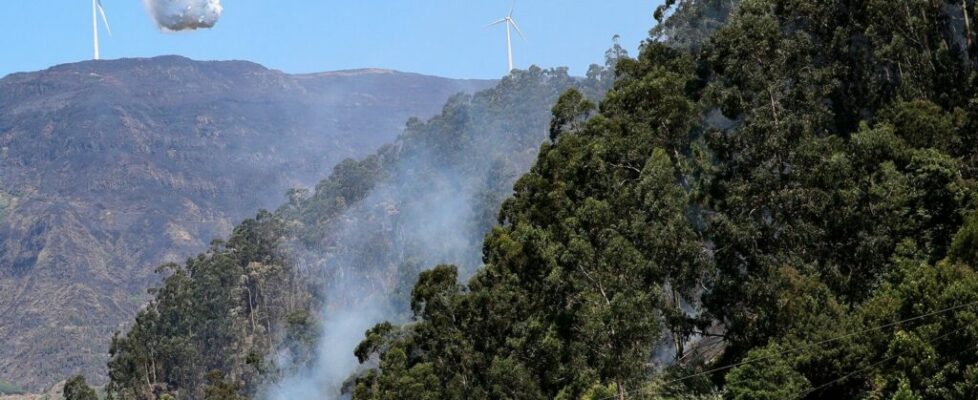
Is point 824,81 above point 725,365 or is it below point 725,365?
above

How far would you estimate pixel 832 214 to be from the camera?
2125 inches

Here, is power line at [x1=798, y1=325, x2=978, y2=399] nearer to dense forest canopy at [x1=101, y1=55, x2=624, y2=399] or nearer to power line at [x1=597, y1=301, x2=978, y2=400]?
power line at [x1=597, y1=301, x2=978, y2=400]

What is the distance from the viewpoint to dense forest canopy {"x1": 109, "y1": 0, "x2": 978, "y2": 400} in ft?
155

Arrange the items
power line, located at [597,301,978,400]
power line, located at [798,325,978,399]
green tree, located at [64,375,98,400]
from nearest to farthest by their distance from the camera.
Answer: power line, located at [798,325,978,399]
power line, located at [597,301,978,400]
green tree, located at [64,375,98,400]

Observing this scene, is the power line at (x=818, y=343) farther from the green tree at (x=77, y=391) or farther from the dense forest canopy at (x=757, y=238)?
the green tree at (x=77, y=391)

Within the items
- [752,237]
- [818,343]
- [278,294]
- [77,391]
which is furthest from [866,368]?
[278,294]

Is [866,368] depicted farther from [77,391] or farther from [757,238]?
[77,391]

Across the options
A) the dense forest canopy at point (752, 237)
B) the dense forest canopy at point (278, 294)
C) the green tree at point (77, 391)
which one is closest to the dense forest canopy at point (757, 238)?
the dense forest canopy at point (752, 237)

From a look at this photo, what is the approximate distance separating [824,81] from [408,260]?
12027 centimetres

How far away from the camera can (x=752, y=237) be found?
53.9 m

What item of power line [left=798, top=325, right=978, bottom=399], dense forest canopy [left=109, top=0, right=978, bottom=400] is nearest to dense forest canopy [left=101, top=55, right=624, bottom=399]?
dense forest canopy [left=109, top=0, right=978, bottom=400]

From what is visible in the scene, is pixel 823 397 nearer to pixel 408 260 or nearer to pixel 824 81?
pixel 824 81

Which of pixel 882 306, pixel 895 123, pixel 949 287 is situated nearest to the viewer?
pixel 949 287

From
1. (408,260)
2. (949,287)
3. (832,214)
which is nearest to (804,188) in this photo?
(832,214)
